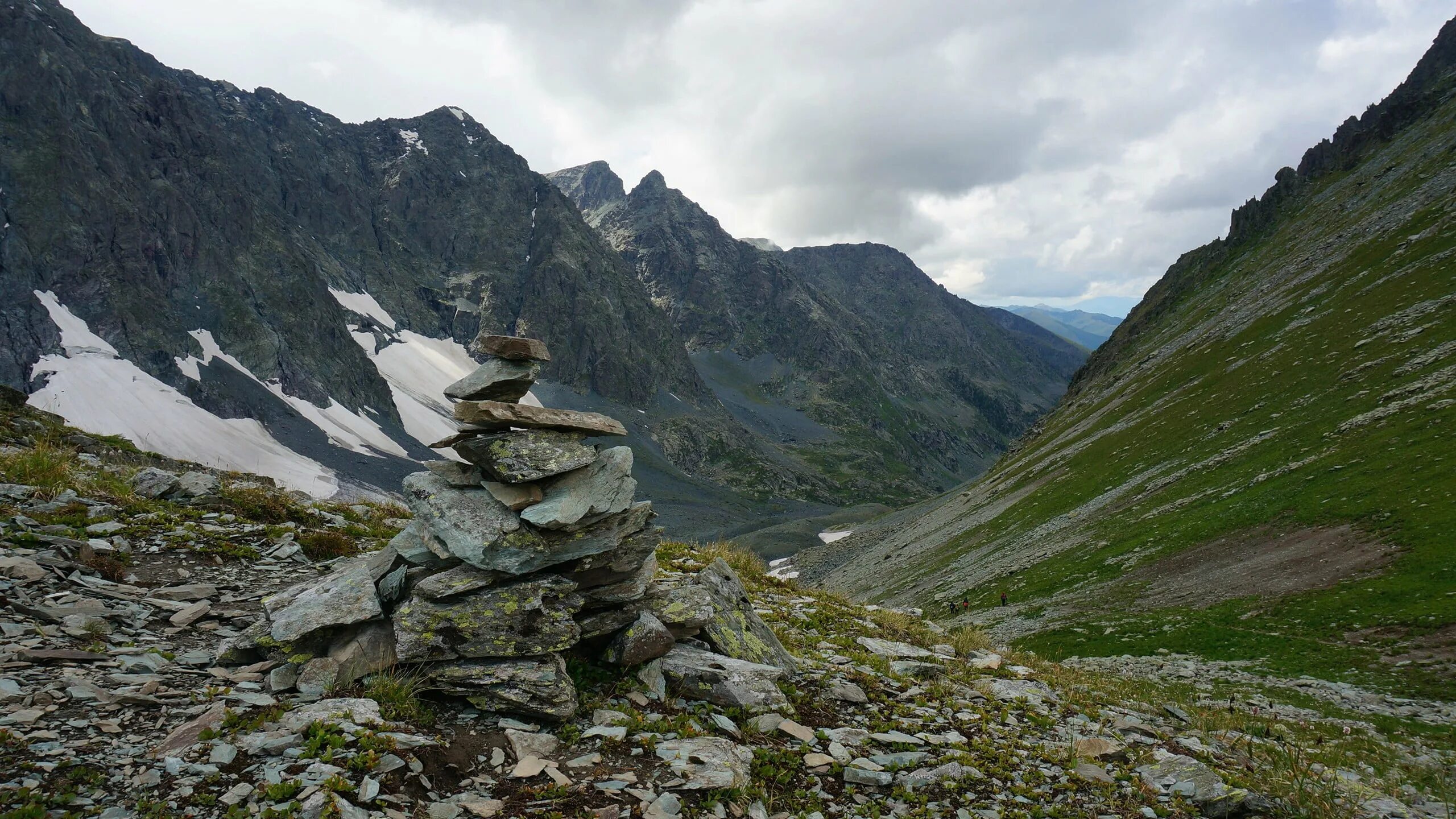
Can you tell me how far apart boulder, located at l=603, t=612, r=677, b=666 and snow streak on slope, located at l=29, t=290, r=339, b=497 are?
131322 mm

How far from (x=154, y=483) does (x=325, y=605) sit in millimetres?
11084

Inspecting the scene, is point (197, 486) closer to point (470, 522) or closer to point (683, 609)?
point (470, 522)

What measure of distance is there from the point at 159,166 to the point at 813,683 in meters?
248

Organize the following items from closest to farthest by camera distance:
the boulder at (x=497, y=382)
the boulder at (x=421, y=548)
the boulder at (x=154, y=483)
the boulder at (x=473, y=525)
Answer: the boulder at (x=473, y=525)
the boulder at (x=421, y=548)
the boulder at (x=497, y=382)
the boulder at (x=154, y=483)

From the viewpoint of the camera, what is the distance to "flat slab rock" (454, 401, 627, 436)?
38.7 feet

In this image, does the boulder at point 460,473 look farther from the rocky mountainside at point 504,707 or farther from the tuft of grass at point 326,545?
the tuft of grass at point 326,545

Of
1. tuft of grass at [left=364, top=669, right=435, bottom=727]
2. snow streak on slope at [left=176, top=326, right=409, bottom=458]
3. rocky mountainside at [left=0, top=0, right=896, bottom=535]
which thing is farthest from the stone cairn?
snow streak on slope at [left=176, top=326, right=409, bottom=458]

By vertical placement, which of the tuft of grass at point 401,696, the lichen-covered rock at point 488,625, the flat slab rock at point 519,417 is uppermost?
the flat slab rock at point 519,417

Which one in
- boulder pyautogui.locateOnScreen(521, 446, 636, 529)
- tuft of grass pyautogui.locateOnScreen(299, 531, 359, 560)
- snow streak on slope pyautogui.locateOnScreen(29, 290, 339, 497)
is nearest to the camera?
boulder pyautogui.locateOnScreen(521, 446, 636, 529)

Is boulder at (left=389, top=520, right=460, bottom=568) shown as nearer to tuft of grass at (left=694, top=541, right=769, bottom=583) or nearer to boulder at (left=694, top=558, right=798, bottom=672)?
boulder at (left=694, top=558, right=798, bottom=672)

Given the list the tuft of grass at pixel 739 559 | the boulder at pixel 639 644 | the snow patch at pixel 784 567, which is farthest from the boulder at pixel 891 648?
the snow patch at pixel 784 567

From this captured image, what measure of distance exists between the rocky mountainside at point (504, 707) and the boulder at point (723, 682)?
40 millimetres

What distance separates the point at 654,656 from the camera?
11305 millimetres

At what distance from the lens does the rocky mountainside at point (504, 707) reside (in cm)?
732
